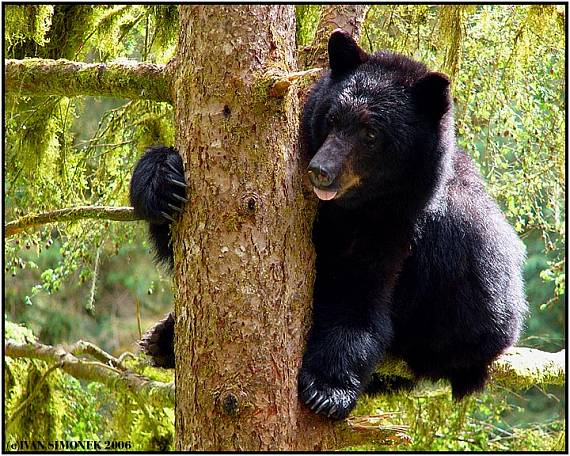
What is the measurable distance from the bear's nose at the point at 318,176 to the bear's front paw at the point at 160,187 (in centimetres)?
55

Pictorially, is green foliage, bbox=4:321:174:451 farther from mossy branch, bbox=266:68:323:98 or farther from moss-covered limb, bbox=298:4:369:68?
mossy branch, bbox=266:68:323:98

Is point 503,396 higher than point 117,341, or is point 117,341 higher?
point 503,396

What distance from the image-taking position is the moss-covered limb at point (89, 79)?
12.1ft

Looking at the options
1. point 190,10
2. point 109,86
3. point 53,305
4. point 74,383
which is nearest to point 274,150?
point 190,10

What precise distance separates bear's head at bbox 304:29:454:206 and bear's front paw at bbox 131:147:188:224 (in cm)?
70

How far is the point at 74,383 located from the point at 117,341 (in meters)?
6.77

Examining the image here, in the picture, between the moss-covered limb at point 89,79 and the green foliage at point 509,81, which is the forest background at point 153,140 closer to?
the green foliage at point 509,81

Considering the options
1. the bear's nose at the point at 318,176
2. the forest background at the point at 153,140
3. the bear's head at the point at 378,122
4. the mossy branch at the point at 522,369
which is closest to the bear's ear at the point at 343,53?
the bear's head at the point at 378,122

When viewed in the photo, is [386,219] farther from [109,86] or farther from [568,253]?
Result: [568,253]

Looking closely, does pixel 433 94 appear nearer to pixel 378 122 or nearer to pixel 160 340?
pixel 378 122

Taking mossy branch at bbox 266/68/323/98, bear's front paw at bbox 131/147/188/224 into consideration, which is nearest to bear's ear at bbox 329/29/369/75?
mossy branch at bbox 266/68/323/98

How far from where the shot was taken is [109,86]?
3797 millimetres

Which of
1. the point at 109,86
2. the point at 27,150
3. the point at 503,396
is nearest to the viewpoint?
the point at 109,86

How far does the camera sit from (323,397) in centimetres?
346
